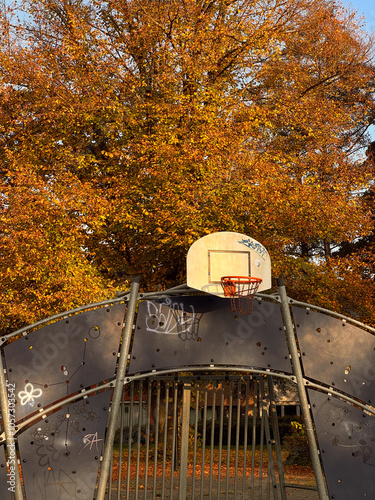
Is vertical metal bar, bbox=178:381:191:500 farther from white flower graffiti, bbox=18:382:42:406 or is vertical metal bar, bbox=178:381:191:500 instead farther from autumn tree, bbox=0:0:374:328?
autumn tree, bbox=0:0:374:328

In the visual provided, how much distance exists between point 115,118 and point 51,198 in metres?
2.98

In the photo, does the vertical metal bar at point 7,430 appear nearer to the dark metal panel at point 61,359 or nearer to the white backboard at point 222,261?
the dark metal panel at point 61,359

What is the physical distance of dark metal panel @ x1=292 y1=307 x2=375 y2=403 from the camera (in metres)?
8.00

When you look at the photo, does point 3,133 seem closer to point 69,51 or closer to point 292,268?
point 69,51

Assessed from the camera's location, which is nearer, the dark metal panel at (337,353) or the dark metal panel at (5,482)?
the dark metal panel at (5,482)

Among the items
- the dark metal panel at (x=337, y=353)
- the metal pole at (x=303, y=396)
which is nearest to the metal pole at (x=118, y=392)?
the metal pole at (x=303, y=396)

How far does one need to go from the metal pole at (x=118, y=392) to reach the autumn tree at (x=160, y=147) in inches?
255

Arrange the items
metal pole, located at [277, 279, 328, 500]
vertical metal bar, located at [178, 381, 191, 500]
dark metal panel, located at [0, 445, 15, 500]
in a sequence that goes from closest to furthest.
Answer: dark metal panel, located at [0, 445, 15, 500], metal pole, located at [277, 279, 328, 500], vertical metal bar, located at [178, 381, 191, 500]

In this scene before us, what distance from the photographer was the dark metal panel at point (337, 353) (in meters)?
8.00

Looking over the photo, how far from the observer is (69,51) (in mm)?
17594

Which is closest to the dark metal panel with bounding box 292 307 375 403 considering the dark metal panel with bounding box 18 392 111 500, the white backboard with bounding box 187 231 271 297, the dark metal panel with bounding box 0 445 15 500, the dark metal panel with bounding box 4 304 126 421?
the white backboard with bounding box 187 231 271 297

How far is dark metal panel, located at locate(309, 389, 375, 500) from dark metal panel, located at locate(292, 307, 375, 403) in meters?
0.26

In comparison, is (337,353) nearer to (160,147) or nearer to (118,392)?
(118,392)

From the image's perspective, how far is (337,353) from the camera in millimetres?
8109
